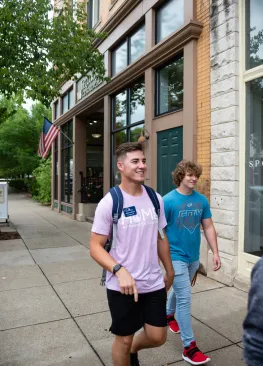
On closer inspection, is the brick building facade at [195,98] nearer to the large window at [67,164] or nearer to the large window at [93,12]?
the large window at [93,12]

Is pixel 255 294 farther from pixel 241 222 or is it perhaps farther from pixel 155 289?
pixel 241 222

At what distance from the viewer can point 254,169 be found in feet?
16.3

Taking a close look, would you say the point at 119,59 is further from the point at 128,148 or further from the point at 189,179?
the point at 128,148

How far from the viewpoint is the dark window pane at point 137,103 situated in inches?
319

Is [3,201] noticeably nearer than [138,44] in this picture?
No

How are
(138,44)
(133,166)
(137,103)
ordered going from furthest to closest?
1. (137,103)
2. (138,44)
3. (133,166)

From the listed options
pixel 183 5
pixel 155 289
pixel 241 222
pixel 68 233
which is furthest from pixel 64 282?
pixel 183 5

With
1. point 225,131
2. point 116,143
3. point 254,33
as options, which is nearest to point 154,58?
point 254,33

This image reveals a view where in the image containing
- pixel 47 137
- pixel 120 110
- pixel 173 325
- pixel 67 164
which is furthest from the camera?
pixel 67 164

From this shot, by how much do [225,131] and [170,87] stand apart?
2.19 m

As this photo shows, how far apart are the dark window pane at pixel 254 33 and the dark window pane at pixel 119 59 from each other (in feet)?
14.4

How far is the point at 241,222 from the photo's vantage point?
5.04 meters

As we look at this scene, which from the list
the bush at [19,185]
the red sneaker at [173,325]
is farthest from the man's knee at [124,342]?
the bush at [19,185]

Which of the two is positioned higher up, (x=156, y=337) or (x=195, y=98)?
(x=195, y=98)
